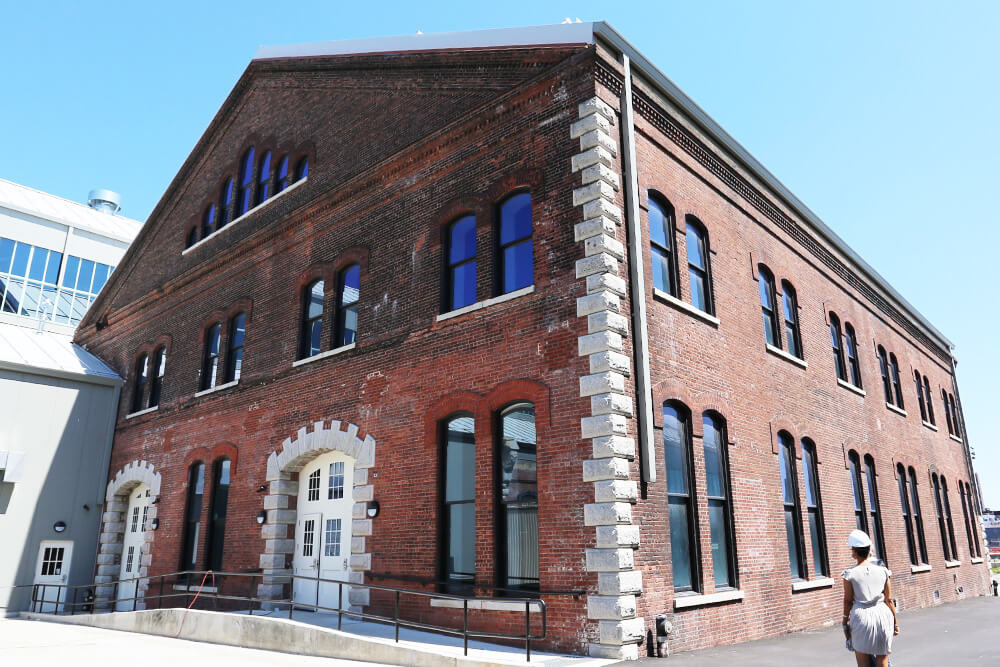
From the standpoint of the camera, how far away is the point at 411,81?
1514cm

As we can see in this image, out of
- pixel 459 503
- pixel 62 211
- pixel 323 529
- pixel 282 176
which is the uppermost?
pixel 62 211

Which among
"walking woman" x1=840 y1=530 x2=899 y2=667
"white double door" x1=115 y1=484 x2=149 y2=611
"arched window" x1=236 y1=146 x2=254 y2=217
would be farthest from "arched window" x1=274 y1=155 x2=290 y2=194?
"walking woman" x1=840 y1=530 x2=899 y2=667

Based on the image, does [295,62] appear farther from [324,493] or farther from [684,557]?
[684,557]

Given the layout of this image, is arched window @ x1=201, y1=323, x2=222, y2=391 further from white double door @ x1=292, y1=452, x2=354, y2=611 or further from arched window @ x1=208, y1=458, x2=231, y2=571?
white double door @ x1=292, y1=452, x2=354, y2=611

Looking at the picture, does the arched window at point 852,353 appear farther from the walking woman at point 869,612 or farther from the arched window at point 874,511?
the walking woman at point 869,612

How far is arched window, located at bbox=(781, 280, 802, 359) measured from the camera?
54.7ft

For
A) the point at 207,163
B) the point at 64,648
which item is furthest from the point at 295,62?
the point at 64,648

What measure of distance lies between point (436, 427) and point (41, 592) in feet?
51.9

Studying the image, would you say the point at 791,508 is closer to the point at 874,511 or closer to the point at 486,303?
the point at 874,511

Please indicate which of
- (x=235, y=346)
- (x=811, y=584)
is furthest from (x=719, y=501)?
(x=235, y=346)

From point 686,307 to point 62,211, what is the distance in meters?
36.0

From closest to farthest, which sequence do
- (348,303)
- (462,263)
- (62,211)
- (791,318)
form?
1. (462,263)
2. (348,303)
3. (791,318)
4. (62,211)

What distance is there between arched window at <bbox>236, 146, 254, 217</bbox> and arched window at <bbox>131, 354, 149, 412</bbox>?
6.08 meters

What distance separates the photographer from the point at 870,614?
6516 millimetres
